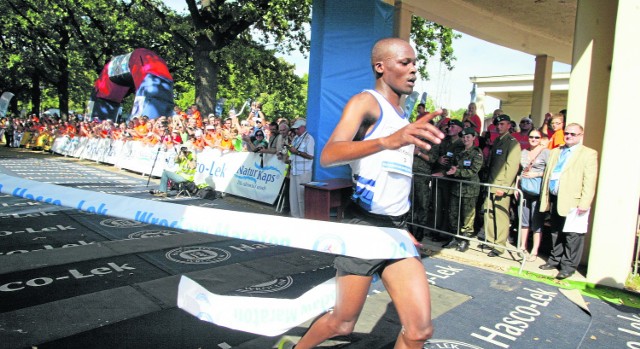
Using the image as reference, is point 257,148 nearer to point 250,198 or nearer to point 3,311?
point 250,198

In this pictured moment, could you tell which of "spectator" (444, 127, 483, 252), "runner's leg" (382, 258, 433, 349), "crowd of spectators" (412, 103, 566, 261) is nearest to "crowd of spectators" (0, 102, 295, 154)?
"crowd of spectators" (412, 103, 566, 261)

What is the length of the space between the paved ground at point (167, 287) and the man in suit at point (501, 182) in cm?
40

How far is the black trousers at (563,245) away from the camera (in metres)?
5.37

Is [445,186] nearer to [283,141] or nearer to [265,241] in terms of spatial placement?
[283,141]

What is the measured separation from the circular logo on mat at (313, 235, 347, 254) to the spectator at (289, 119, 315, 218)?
20.8ft

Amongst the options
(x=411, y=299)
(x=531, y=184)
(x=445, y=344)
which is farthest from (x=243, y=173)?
(x=411, y=299)

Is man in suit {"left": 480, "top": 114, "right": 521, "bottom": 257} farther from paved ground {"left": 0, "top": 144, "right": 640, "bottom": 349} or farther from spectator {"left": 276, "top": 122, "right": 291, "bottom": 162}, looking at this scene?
spectator {"left": 276, "top": 122, "right": 291, "bottom": 162}

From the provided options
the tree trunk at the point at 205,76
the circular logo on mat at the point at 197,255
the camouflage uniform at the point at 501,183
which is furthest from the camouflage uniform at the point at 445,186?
the tree trunk at the point at 205,76

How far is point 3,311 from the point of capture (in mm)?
3518

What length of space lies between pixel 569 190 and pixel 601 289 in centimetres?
125

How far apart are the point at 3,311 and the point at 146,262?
64.6 inches

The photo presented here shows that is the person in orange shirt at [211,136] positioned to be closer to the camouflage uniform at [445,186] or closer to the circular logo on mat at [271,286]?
the camouflage uniform at [445,186]

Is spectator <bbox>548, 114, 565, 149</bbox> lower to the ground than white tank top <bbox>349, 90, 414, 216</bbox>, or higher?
higher

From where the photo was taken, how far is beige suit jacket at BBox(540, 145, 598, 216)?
518 cm
